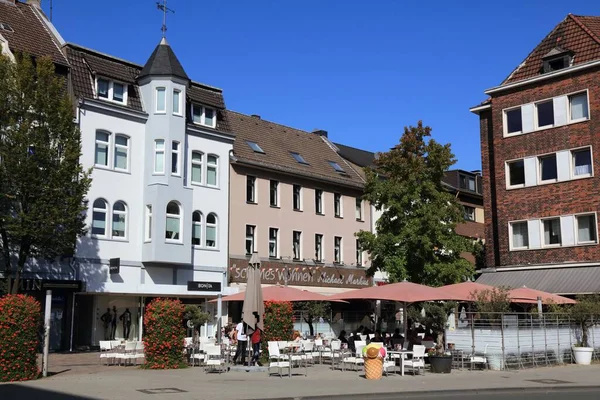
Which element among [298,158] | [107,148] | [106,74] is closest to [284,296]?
[107,148]

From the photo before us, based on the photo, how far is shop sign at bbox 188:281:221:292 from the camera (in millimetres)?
36938

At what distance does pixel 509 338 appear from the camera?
2472 centimetres

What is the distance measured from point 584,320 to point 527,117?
13360 millimetres

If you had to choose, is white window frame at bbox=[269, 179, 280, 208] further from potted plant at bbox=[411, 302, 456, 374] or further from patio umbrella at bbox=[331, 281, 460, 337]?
patio umbrella at bbox=[331, 281, 460, 337]

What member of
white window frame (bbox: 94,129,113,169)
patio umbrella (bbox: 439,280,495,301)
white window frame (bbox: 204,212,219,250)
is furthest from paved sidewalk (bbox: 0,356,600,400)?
white window frame (bbox: 204,212,219,250)

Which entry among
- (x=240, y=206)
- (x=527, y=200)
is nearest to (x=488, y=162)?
(x=527, y=200)

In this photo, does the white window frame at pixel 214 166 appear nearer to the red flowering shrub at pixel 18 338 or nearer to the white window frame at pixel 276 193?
the white window frame at pixel 276 193

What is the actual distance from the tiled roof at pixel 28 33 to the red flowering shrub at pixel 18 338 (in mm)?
17540

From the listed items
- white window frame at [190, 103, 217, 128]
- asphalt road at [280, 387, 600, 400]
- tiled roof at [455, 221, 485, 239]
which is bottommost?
asphalt road at [280, 387, 600, 400]

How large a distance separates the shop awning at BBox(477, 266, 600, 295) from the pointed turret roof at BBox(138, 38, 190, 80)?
59.9 ft

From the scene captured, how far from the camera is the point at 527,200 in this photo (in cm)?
3756

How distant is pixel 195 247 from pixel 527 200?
16.6 meters

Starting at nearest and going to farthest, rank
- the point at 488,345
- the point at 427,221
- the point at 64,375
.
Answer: the point at 64,375 → the point at 488,345 → the point at 427,221

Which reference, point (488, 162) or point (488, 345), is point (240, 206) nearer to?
point (488, 162)
